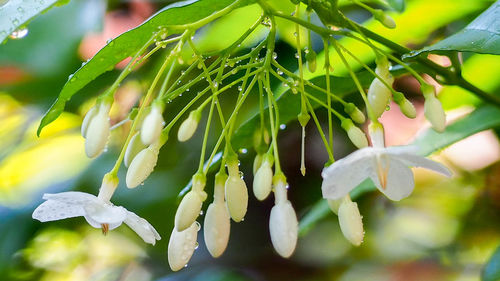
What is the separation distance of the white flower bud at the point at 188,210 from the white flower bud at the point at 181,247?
26 millimetres

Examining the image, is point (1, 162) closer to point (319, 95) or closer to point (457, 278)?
point (319, 95)

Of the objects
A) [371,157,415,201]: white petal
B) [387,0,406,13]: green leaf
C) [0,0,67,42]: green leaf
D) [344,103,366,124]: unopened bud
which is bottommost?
[371,157,415,201]: white petal

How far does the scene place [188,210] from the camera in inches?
22.6

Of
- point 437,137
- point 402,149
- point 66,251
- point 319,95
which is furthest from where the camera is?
point 66,251

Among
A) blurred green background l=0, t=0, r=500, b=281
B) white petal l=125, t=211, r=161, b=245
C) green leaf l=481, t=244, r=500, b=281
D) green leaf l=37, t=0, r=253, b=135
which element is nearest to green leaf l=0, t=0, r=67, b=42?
green leaf l=37, t=0, r=253, b=135

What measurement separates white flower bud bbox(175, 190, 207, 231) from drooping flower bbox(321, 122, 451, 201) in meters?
0.12

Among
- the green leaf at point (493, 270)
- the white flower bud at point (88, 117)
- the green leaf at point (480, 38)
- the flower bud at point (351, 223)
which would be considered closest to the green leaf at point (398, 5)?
the green leaf at point (480, 38)

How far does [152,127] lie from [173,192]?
2.09 ft

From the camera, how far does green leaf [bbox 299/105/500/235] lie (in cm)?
93

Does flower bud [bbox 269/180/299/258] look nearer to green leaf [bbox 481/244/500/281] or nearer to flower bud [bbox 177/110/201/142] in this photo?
flower bud [bbox 177/110/201/142]

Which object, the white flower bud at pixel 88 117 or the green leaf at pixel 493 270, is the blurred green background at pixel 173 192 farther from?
the white flower bud at pixel 88 117

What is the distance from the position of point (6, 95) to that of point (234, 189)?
0.94 m

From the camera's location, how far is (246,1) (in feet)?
2.00

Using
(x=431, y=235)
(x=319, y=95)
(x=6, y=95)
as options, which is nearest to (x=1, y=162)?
(x=6, y=95)
